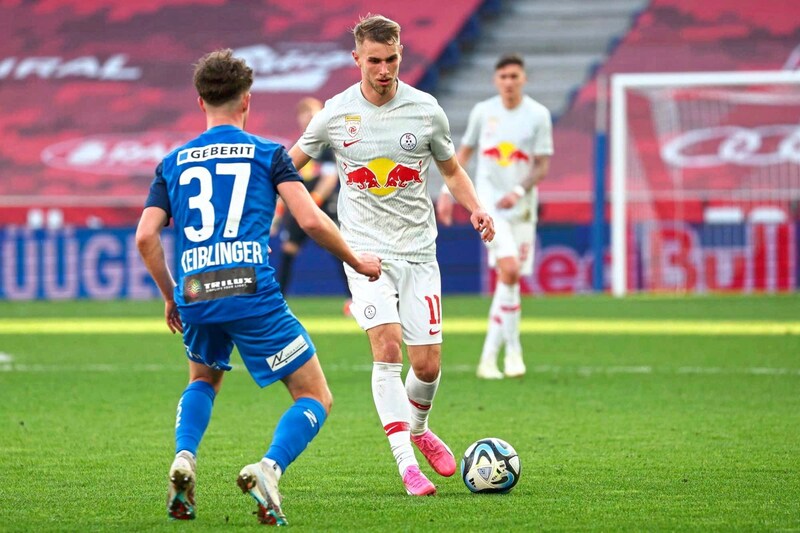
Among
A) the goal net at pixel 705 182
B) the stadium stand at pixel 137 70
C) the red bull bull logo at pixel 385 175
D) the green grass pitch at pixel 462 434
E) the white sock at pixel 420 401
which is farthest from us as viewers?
the stadium stand at pixel 137 70

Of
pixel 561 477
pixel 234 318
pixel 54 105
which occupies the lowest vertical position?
pixel 561 477

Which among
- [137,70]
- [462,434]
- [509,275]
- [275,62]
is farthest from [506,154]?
[137,70]

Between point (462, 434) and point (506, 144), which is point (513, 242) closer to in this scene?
point (506, 144)

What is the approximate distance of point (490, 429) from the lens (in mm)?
7688

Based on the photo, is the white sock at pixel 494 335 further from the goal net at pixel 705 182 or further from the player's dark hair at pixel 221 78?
the goal net at pixel 705 182

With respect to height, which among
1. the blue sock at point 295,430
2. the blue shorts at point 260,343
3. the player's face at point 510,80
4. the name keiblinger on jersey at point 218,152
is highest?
the player's face at point 510,80

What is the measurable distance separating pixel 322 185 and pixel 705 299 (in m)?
6.46

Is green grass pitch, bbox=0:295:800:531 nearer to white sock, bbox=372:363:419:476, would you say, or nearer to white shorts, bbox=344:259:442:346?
white sock, bbox=372:363:419:476

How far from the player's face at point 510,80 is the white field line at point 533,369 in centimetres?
216

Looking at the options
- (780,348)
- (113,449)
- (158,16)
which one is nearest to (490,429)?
(113,449)

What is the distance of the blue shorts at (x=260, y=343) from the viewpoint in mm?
4938

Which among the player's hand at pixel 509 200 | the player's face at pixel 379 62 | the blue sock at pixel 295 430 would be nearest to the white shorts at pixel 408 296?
the player's face at pixel 379 62

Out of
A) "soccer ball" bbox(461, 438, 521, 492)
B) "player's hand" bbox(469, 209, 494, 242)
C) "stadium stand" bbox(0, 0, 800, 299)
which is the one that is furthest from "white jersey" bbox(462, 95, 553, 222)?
"stadium stand" bbox(0, 0, 800, 299)

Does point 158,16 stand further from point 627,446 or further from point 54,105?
point 627,446
